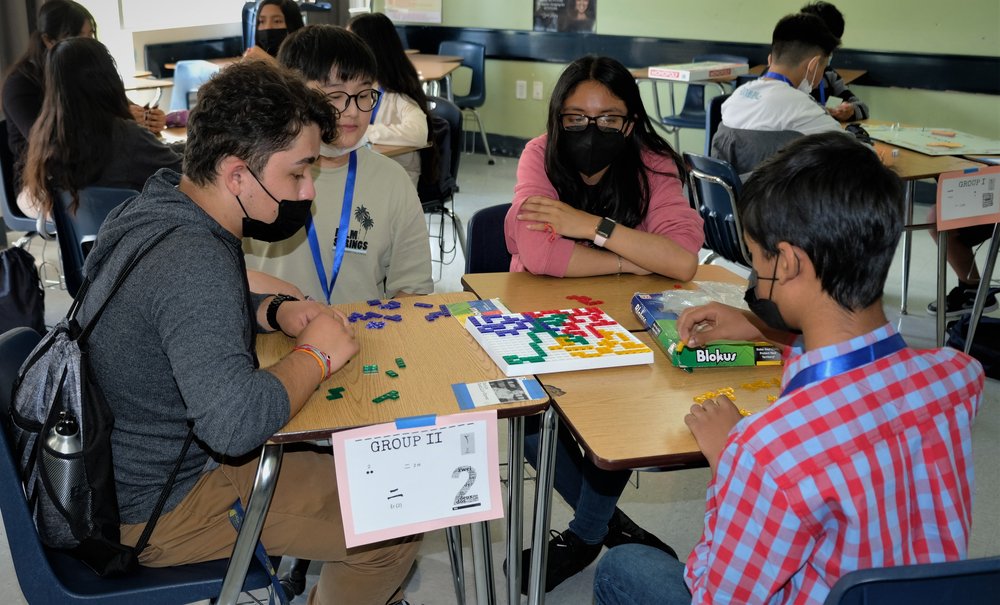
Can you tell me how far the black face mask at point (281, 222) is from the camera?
1609mm

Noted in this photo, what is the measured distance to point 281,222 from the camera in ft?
5.38

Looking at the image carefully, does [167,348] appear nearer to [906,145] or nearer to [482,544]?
[482,544]

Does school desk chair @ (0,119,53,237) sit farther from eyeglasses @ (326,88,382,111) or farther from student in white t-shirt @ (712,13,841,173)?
student in white t-shirt @ (712,13,841,173)

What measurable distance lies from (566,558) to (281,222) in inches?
47.5

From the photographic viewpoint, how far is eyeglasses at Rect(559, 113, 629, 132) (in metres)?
2.35

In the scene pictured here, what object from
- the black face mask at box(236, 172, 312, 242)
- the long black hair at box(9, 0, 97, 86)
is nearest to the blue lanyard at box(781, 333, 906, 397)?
the black face mask at box(236, 172, 312, 242)

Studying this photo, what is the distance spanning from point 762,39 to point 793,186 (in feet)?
19.2

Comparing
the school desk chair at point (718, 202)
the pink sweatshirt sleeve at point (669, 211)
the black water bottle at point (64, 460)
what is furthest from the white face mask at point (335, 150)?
the school desk chair at point (718, 202)

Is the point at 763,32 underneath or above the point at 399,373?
above

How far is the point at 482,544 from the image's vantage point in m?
1.82

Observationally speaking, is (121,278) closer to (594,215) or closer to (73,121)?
(594,215)

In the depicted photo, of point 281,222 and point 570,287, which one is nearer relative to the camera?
point 281,222

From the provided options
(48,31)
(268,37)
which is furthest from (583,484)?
(268,37)

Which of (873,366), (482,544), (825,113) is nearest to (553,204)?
(482,544)
